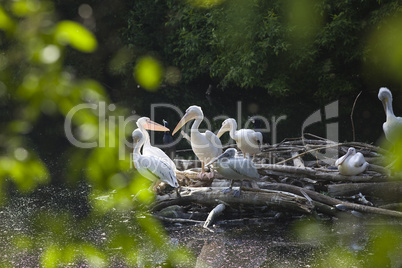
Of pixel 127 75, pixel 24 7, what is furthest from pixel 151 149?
pixel 127 75

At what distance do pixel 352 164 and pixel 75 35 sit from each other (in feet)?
15.9

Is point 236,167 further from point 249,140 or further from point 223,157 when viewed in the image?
point 249,140

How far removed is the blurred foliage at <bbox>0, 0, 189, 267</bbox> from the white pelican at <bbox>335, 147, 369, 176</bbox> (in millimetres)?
2250

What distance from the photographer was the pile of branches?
5.04m

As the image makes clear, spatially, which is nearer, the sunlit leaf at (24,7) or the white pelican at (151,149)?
the sunlit leaf at (24,7)

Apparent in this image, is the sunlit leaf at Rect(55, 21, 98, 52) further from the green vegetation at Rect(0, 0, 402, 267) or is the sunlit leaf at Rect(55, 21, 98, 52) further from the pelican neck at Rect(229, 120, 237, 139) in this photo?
the pelican neck at Rect(229, 120, 237, 139)

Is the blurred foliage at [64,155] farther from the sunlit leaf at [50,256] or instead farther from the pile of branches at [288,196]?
the pile of branches at [288,196]

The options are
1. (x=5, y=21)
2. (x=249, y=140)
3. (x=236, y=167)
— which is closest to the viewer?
(x=5, y=21)

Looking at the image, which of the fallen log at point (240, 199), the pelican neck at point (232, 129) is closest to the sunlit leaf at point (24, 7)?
the fallen log at point (240, 199)

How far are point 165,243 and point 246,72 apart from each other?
10691mm

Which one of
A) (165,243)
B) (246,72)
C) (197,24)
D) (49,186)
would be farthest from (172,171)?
(197,24)

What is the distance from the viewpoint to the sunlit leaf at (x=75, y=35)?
1137 millimetres

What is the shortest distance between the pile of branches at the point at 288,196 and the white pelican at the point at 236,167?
16cm

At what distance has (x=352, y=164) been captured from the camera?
550cm
